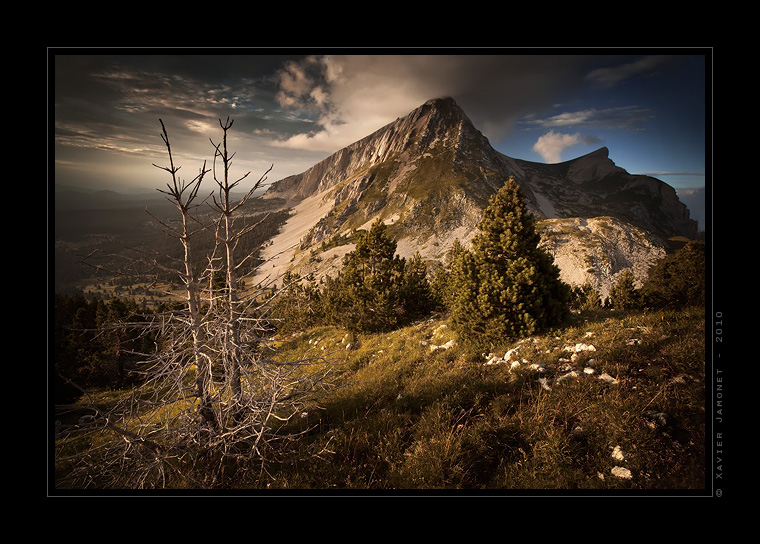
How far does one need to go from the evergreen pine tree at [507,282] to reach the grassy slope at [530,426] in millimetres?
2280

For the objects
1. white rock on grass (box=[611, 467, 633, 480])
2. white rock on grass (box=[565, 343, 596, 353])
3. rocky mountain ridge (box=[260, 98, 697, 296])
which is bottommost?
white rock on grass (box=[611, 467, 633, 480])

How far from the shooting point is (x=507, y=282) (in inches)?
397

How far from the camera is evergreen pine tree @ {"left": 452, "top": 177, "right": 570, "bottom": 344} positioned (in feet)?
Answer: 31.8

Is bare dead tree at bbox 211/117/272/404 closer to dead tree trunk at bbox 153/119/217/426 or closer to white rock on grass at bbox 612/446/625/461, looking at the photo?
dead tree trunk at bbox 153/119/217/426

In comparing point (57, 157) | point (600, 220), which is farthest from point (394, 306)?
point (600, 220)

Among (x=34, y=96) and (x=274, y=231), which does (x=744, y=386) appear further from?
(x=274, y=231)

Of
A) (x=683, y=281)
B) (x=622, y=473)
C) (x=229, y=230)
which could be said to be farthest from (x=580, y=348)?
(x=229, y=230)

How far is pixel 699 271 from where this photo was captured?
17.8 ft

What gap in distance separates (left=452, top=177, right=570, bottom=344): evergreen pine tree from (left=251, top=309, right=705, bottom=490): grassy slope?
228 centimetres

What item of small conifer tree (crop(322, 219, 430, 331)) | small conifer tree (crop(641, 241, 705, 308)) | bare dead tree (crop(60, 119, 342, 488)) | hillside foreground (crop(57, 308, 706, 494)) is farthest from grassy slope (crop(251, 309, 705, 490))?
small conifer tree (crop(322, 219, 430, 331))

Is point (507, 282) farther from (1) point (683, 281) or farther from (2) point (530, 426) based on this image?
(2) point (530, 426)

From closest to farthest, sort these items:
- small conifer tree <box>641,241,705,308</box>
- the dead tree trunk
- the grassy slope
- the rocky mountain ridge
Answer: the grassy slope
the dead tree trunk
small conifer tree <box>641,241,705,308</box>
the rocky mountain ridge

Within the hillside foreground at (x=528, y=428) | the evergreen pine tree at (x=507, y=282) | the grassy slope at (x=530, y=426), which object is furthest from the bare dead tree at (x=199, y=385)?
the evergreen pine tree at (x=507, y=282)

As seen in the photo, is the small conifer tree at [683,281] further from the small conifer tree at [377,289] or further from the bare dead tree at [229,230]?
the small conifer tree at [377,289]
